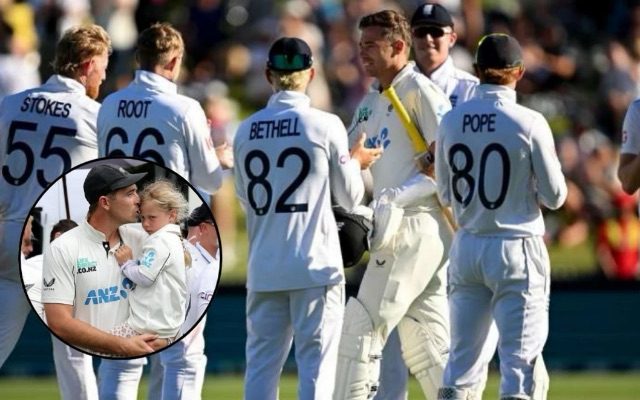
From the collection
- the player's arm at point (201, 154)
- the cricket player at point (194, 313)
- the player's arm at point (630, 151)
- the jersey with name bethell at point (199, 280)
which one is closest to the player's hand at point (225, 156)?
the player's arm at point (201, 154)

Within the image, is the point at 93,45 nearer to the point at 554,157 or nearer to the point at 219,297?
the point at 554,157

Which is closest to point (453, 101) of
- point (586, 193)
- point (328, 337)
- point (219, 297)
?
point (328, 337)

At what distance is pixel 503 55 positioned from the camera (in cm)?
1014

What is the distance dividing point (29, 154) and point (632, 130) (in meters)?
3.87

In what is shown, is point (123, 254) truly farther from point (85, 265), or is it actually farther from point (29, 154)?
point (29, 154)

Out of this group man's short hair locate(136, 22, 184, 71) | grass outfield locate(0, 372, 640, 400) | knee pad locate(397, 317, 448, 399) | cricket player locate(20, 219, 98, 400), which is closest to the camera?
cricket player locate(20, 219, 98, 400)

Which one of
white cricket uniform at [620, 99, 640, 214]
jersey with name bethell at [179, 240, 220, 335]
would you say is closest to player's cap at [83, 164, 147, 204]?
jersey with name bethell at [179, 240, 220, 335]

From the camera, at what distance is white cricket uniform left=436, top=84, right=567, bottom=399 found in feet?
32.8

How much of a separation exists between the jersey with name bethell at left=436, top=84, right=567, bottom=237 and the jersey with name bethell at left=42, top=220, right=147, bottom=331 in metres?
2.15

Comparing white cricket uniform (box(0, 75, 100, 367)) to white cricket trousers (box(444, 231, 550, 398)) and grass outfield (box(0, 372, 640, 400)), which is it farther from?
grass outfield (box(0, 372, 640, 400))

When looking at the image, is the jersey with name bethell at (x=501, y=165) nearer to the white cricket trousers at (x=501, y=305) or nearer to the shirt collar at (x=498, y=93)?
the shirt collar at (x=498, y=93)

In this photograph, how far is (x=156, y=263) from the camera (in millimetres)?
9117

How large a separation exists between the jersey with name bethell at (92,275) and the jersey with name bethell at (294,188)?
4.09ft

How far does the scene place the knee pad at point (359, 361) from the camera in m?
11.0
